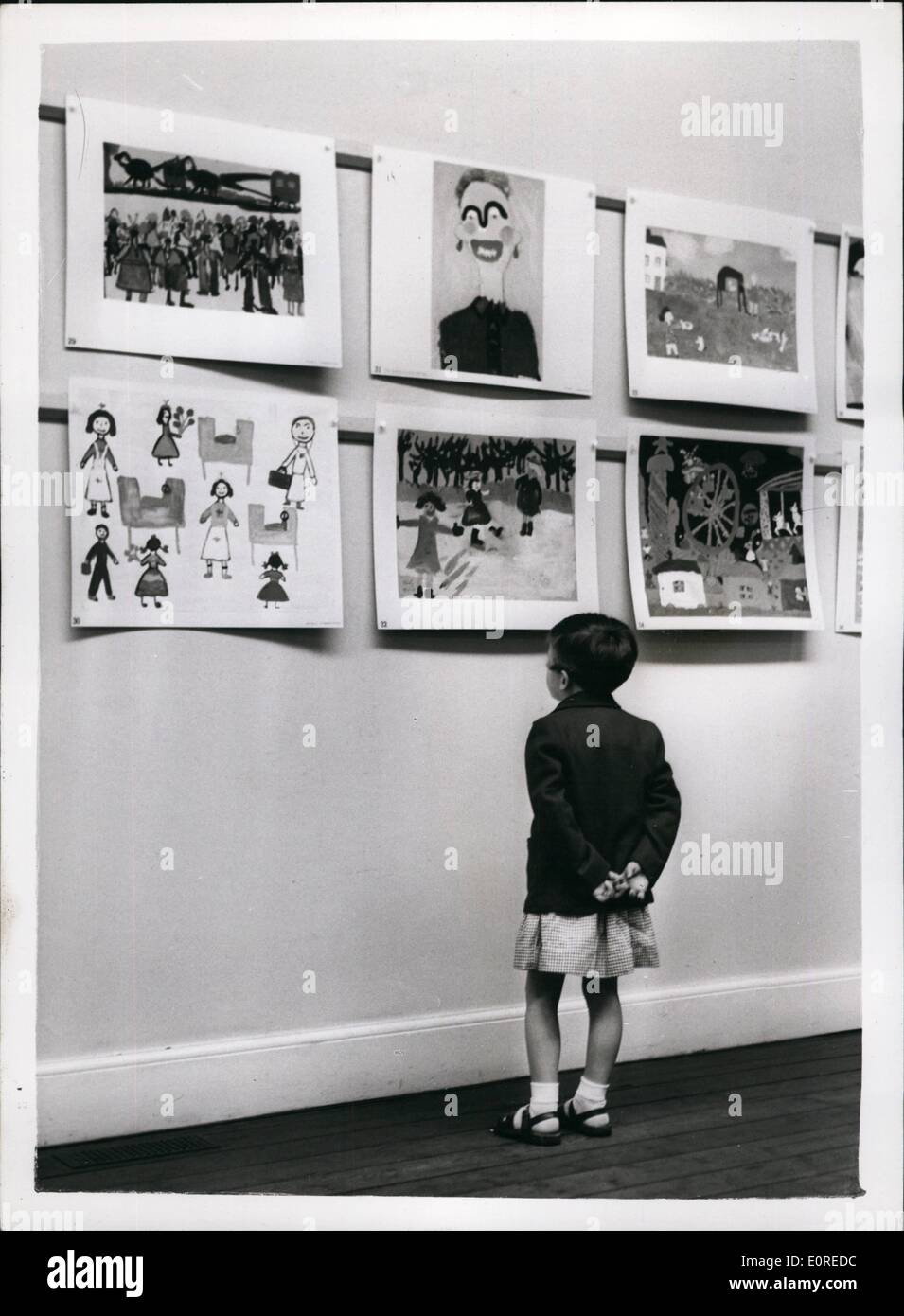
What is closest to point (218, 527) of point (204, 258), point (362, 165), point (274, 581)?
point (274, 581)

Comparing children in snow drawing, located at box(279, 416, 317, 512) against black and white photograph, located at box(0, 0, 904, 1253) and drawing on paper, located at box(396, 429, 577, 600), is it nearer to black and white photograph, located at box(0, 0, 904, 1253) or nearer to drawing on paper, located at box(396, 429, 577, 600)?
black and white photograph, located at box(0, 0, 904, 1253)

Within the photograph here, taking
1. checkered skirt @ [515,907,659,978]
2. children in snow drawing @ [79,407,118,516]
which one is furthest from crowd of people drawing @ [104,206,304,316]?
checkered skirt @ [515,907,659,978]

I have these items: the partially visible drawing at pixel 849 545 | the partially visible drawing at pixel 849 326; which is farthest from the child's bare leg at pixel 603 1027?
the partially visible drawing at pixel 849 326

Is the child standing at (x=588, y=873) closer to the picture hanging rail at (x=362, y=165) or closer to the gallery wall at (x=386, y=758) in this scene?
the gallery wall at (x=386, y=758)

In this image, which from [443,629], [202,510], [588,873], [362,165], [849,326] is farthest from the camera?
[849,326]

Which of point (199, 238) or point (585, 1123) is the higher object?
point (199, 238)

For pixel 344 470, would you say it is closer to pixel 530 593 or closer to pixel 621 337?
pixel 530 593

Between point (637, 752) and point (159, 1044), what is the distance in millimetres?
1065

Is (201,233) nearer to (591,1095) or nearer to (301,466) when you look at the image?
(301,466)

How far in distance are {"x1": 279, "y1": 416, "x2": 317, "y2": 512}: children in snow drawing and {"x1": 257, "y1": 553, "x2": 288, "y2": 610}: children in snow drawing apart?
0.12 meters

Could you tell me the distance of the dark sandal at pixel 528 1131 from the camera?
2689mm

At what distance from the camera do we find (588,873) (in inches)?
106

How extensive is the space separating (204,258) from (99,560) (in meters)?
0.62

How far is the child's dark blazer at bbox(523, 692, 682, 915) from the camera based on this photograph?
2738 millimetres
